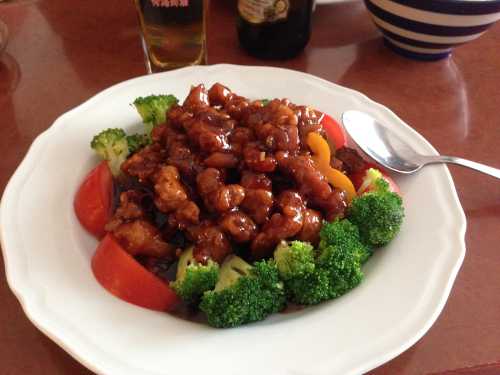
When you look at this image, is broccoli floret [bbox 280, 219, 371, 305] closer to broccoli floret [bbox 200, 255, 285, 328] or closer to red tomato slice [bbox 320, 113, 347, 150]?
broccoli floret [bbox 200, 255, 285, 328]

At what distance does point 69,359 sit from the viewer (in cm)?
122

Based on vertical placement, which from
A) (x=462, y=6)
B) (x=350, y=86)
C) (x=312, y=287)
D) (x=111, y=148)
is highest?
(x=462, y=6)

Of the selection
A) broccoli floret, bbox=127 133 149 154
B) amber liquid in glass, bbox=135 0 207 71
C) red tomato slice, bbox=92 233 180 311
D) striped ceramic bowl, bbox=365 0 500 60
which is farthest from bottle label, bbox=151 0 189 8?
red tomato slice, bbox=92 233 180 311

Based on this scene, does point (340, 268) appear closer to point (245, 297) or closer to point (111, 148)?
point (245, 297)

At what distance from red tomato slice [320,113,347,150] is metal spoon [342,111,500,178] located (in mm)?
24

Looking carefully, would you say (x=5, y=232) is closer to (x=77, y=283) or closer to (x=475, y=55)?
(x=77, y=283)

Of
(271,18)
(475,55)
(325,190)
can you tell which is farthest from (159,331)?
(475,55)

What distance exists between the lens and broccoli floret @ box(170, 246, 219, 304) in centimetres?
123

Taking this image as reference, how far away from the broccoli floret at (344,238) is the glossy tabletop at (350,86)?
0.25m

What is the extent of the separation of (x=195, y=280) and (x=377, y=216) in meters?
0.47

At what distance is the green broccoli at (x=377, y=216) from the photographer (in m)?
1.32

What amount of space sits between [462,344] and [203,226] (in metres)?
0.68

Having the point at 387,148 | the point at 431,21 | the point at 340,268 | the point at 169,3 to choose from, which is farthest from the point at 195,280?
the point at 431,21

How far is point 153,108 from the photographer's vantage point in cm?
161
